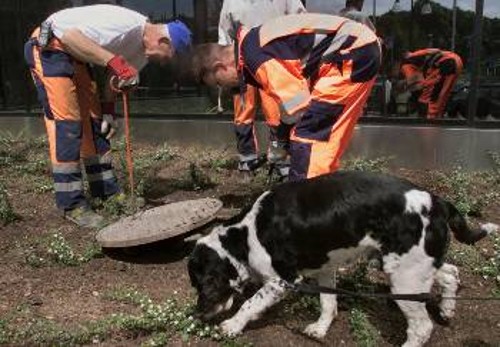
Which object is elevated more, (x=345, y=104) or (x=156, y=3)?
(x=156, y=3)

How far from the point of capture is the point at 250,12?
265 inches

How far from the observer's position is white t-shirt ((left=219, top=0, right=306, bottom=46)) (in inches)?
260

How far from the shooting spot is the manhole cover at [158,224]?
458 cm

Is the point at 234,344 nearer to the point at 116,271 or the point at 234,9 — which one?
the point at 116,271

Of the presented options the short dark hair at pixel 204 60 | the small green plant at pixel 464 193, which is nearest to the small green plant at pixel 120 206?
the short dark hair at pixel 204 60

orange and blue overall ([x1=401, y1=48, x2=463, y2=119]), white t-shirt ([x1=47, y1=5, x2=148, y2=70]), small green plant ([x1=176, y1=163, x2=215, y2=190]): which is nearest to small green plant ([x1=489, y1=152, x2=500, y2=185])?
orange and blue overall ([x1=401, y1=48, x2=463, y2=119])

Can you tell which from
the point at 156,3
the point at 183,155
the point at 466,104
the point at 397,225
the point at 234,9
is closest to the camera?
the point at 397,225

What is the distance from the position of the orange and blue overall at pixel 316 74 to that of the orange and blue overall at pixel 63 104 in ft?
5.94

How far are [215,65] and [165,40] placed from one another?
3.66 ft

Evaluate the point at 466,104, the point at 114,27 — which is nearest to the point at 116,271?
the point at 114,27

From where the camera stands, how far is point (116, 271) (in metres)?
4.64

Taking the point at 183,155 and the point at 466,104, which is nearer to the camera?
the point at 466,104

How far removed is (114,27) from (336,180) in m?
2.60

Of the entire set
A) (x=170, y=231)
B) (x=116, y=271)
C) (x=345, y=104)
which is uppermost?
(x=345, y=104)
